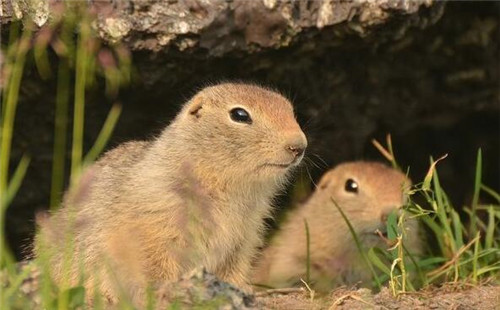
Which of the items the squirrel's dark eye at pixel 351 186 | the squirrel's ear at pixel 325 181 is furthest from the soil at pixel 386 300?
the squirrel's ear at pixel 325 181

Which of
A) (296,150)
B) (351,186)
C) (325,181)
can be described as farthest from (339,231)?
(296,150)

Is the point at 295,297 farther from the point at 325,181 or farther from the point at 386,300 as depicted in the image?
the point at 325,181

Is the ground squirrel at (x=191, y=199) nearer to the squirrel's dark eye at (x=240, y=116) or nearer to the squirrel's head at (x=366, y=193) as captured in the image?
the squirrel's dark eye at (x=240, y=116)

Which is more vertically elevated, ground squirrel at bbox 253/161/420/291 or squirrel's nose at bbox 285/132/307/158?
squirrel's nose at bbox 285/132/307/158

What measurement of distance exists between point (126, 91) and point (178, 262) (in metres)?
2.17

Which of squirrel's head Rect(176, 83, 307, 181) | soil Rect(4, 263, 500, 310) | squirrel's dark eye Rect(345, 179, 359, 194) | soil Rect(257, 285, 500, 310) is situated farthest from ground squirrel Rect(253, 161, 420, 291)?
squirrel's head Rect(176, 83, 307, 181)

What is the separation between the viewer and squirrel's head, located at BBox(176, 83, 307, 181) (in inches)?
240

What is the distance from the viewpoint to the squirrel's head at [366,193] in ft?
26.6

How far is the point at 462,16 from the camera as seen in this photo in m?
8.21

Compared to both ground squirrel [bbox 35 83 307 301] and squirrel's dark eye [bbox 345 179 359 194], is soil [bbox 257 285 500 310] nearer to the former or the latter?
ground squirrel [bbox 35 83 307 301]

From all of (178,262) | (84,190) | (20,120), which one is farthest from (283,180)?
(20,120)

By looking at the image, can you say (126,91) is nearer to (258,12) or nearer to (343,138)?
(258,12)

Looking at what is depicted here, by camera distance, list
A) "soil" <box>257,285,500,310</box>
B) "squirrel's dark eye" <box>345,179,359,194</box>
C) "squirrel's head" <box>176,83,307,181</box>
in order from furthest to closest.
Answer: "squirrel's dark eye" <box>345,179,359,194</box>, "squirrel's head" <box>176,83,307,181</box>, "soil" <box>257,285,500,310</box>

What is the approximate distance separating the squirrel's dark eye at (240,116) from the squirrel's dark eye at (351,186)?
2.32 metres
